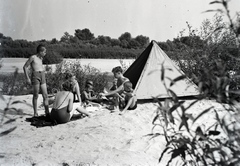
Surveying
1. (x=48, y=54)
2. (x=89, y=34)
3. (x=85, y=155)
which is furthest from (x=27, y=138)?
(x=89, y=34)

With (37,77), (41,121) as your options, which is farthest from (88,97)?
(41,121)

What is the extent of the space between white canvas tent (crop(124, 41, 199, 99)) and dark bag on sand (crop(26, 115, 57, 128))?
200 cm

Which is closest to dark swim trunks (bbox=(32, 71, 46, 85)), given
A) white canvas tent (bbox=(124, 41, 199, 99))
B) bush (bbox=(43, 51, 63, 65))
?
white canvas tent (bbox=(124, 41, 199, 99))

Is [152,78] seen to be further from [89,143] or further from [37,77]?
[89,143]

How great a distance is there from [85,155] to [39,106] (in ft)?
10.3

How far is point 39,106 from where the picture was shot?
272 inches

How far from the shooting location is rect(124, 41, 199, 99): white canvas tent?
6.88 metres

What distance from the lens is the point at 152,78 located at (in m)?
7.03

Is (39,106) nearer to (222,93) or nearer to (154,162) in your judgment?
(154,162)

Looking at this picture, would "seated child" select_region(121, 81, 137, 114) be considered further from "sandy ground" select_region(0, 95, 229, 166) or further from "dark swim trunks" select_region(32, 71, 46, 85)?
"dark swim trunks" select_region(32, 71, 46, 85)

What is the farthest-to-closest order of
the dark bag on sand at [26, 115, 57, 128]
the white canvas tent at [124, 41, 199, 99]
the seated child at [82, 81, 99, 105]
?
the white canvas tent at [124, 41, 199, 99] < the seated child at [82, 81, 99, 105] < the dark bag on sand at [26, 115, 57, 128]

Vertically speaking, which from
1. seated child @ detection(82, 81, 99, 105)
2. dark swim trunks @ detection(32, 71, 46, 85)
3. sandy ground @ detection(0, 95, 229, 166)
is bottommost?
sandy ground @ detection(0, 95, 229, 166)

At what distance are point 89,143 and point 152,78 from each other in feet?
9.77

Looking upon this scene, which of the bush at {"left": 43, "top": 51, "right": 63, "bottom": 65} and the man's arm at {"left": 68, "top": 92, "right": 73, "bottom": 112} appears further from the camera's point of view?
the bush at {"left": 43, "top": 51, "right": 63, "bottom": 65}
